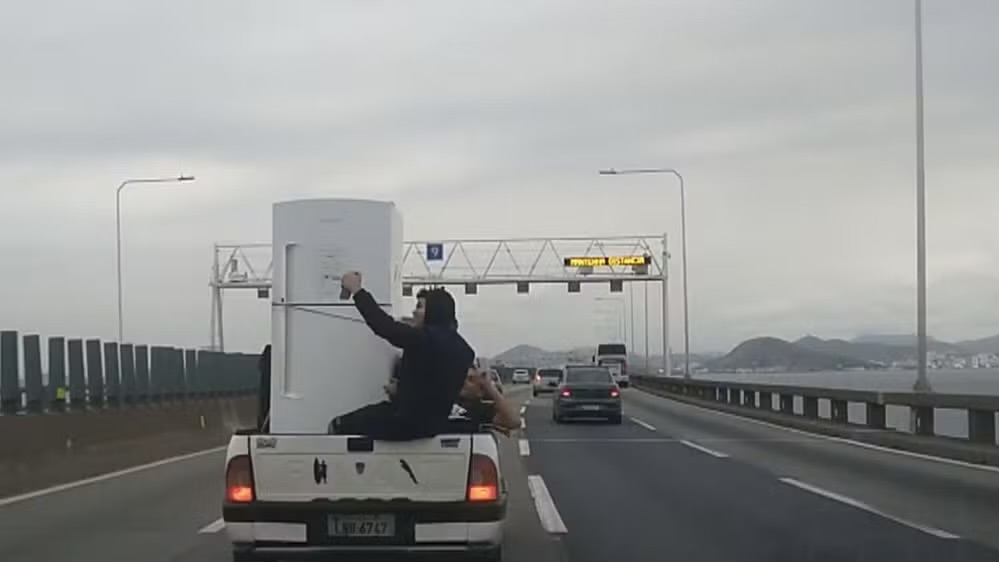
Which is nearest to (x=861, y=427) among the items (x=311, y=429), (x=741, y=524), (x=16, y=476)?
(x=741, y=524)

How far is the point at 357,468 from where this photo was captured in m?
9.41

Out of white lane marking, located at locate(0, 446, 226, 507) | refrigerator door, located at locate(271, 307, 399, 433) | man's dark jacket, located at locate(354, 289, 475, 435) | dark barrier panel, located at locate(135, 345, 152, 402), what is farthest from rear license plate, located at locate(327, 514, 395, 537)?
dark barrier panel, located at locate(135, 345, 152, 402)

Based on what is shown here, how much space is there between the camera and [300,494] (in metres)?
9.44

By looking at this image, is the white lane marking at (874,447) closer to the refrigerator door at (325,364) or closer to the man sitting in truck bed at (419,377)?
the refrigerator door at (325,364)

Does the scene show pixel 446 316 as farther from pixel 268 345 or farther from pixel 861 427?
pixel 861 427

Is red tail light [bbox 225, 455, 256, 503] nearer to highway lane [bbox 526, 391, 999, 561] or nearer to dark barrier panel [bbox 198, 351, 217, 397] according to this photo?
highway lane [bbox 526, 391, 999, 561]

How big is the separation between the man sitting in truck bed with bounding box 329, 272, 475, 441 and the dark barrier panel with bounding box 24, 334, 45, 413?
34.1 ft

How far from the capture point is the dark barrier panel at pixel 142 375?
23469 mm

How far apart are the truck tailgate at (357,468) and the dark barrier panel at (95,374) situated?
12247 millimetres

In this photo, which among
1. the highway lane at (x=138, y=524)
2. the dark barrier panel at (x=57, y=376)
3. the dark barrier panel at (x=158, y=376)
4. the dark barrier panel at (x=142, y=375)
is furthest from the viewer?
the dark barrier panel at (x=158, y=376)

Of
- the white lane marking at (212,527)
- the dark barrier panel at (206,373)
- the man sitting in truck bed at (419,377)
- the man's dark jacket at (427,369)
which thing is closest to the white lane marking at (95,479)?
the dark barrier panel at (206,373)

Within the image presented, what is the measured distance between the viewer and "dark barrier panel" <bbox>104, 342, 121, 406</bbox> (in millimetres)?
21906

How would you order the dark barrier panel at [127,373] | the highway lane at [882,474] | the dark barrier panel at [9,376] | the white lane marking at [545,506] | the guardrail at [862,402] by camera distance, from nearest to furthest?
the white lane marking at [545,506] < the highway lane at [882,474] < the dark barrier panel at [9,376] < the guardrail at [862,402] < the dark barrier panel at [127,373]

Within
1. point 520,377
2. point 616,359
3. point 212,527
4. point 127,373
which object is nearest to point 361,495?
point 212,527
